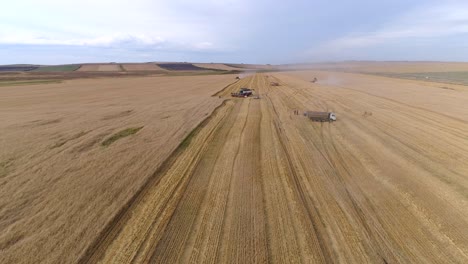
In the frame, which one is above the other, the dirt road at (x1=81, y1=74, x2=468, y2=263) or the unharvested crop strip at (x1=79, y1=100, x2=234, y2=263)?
the unharvested crop strip at (x1=79, y1=100, x2=234, y2=263)

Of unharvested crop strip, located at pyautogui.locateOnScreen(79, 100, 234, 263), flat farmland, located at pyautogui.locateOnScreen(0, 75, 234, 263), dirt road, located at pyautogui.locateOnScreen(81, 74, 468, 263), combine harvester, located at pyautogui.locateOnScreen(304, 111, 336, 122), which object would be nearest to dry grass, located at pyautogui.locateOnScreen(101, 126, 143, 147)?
flat farmland, located at pyautogui.locateOnScreen(0, 75, 234, 263)

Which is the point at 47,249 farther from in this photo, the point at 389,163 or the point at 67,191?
the point at 389,163

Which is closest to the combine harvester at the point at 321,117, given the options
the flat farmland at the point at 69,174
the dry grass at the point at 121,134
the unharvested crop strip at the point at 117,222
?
the flat farmland at the point at 69,174

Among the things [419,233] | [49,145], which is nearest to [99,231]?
[419,233]

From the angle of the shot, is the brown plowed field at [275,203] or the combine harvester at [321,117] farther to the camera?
the combine harvester at [321,117]

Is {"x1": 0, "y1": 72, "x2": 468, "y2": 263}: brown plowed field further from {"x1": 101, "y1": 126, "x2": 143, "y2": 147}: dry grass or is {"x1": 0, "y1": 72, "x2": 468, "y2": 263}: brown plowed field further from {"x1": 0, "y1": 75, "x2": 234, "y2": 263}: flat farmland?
{"x1": 101, "y1": 126, "x2": 143, "y2": 147}: dry grass

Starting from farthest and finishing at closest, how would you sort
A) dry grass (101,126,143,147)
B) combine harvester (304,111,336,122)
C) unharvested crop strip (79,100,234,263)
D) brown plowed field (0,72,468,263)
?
combine harvester (304,111,336,122)
dry grass (101,126,143,147)
brown plowed field (0,72,468,263)
unharvested crop strip (79,100,234,263)

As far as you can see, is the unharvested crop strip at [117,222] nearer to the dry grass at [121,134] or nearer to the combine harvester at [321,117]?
the dry grass at [121,134]
